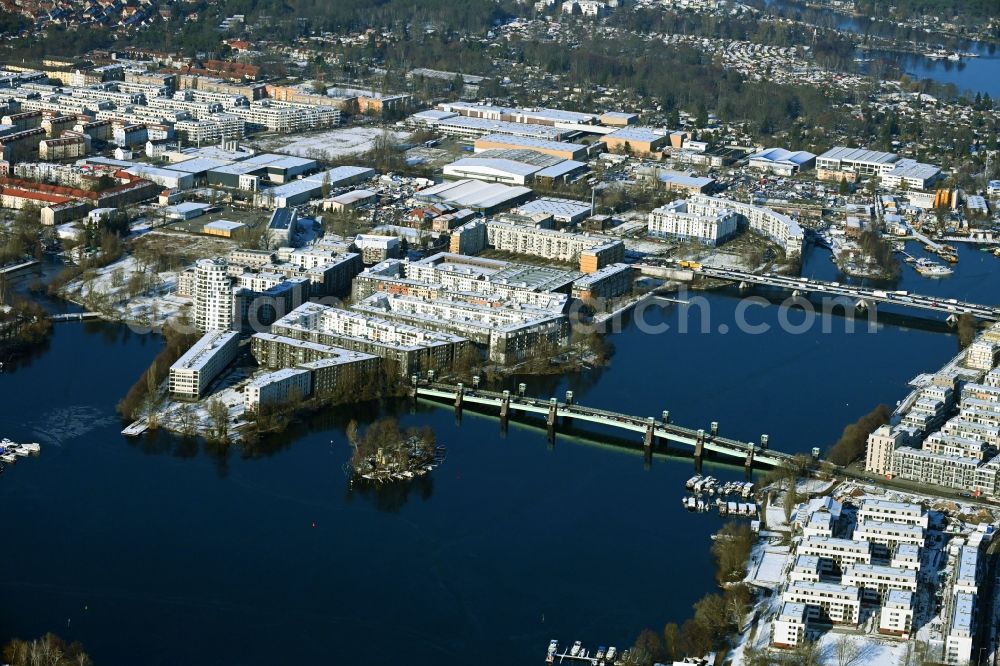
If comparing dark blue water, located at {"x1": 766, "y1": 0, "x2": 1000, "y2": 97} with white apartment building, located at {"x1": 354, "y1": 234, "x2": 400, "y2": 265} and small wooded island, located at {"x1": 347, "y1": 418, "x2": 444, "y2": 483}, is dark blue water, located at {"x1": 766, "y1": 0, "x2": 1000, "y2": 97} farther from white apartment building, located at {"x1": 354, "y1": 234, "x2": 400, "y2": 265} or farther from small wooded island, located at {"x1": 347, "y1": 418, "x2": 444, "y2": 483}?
small wooded island, located at {"x1": 347, "y1": 418, "x2": 444, "y2": 483}

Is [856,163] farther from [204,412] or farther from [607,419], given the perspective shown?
[204,412]

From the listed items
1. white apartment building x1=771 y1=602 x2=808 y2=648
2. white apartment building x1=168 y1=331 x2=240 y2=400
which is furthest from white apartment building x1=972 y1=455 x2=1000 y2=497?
white apartment building x1=168 y1=331 x2=240 y2=400

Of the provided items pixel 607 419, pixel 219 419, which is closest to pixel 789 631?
pixel 607 419

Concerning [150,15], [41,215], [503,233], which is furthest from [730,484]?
[150,15]

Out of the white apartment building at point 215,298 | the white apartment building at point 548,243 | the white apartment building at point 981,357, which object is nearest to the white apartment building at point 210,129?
the white apartment building at point 548,243

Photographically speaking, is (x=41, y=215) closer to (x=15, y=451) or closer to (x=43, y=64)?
(x=15, y=451)
